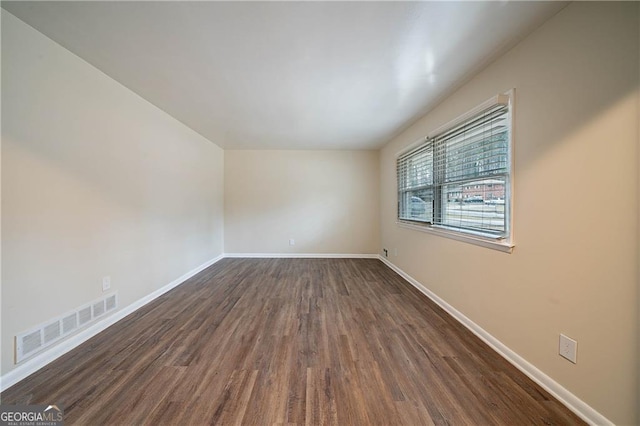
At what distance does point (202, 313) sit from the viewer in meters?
2.39

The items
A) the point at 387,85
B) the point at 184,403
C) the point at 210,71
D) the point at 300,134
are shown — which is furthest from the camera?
the point at 300,134

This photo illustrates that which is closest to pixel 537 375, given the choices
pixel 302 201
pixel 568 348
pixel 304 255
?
pixel 568 348

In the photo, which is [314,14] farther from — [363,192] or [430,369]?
[363,192]

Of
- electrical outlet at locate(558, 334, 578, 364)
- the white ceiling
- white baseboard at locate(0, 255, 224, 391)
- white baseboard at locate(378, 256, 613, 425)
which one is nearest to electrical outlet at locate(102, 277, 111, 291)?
white baseboard at locate(0, 255, 224, 391)

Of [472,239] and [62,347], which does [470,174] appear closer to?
[472,239]

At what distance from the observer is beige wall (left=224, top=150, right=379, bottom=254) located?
4891 mm

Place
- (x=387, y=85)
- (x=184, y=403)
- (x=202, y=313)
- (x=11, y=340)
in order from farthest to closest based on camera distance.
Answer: (x=202, y=313) < (x=387, y=85) < (x=11, y=340) < (x=184, y=403)

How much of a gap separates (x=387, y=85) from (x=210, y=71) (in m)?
1.68

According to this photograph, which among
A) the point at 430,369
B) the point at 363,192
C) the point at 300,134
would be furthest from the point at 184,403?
the point at 363,192

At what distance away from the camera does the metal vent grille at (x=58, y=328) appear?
4.85ft

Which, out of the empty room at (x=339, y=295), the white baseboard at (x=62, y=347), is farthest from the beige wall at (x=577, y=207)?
the white baseboard at (x=62, y=347)

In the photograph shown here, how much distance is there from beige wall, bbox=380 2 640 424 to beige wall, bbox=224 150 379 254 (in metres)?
3.12

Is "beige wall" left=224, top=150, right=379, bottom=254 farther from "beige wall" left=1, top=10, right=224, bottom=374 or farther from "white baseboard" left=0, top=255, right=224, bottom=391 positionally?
"white baseboard" left=0, top=255, right=224, bottom=391

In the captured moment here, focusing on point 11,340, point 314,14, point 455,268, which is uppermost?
point 314,14
